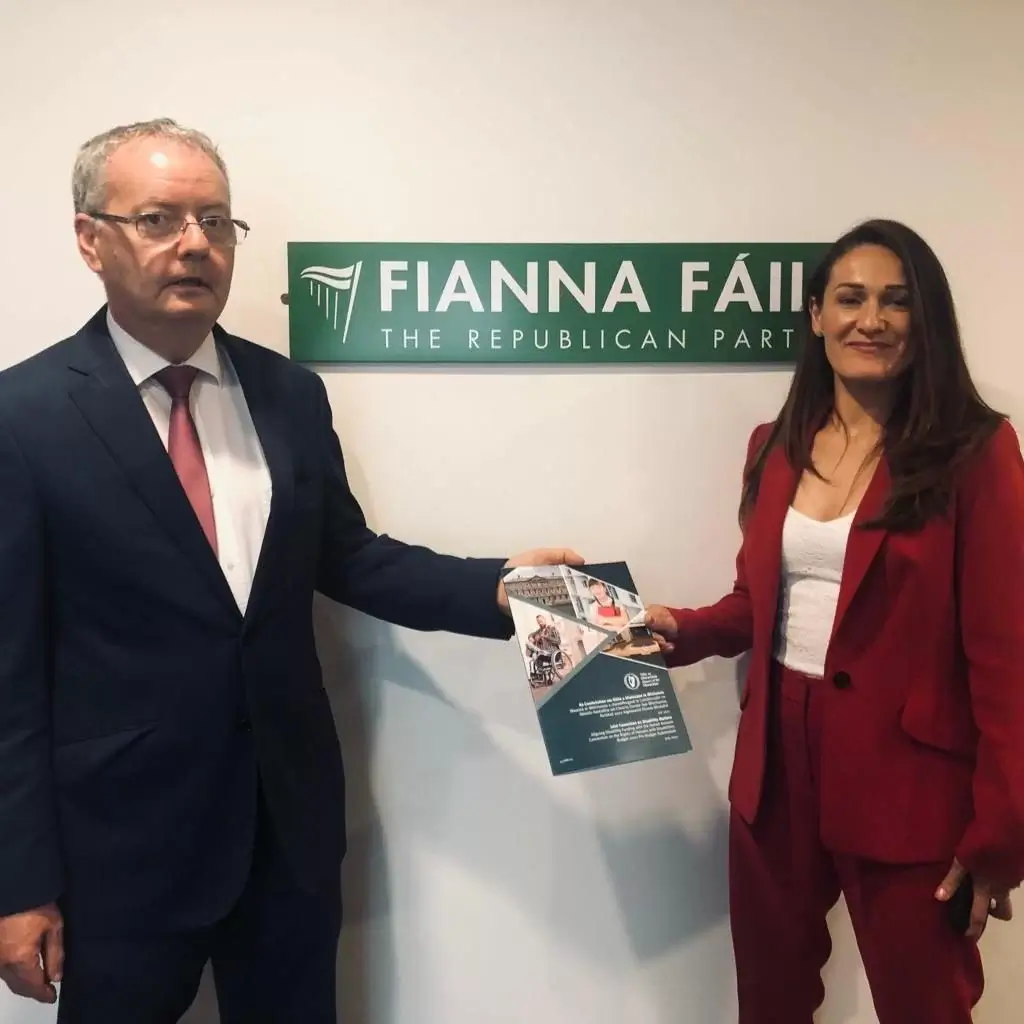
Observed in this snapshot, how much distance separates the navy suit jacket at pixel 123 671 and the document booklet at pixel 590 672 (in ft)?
1.20

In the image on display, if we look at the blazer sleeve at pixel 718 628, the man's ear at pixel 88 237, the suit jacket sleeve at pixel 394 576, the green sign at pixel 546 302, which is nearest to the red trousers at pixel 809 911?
the blazer sleeve at pixel 718 628

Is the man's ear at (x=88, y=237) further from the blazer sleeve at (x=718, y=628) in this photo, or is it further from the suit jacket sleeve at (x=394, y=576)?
the blazer sleeve at (x=718, y=628)

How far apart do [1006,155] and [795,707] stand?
1.11 m

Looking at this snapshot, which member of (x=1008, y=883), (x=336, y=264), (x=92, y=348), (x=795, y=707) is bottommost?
(x=1008, y=883)

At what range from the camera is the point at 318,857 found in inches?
51.8

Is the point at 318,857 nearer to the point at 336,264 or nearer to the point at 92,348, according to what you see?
→ the point at 92,348

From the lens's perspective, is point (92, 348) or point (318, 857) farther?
point (318, 857)

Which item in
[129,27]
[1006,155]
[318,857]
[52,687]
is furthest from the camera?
[1006,155]

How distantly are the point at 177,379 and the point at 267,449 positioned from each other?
16 centimetres

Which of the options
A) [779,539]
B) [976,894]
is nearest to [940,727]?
[976,894]

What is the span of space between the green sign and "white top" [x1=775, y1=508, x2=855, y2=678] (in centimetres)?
41

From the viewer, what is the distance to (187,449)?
48.3 inches

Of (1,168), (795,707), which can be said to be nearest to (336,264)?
(1,168)

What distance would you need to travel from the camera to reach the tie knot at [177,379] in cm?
124
